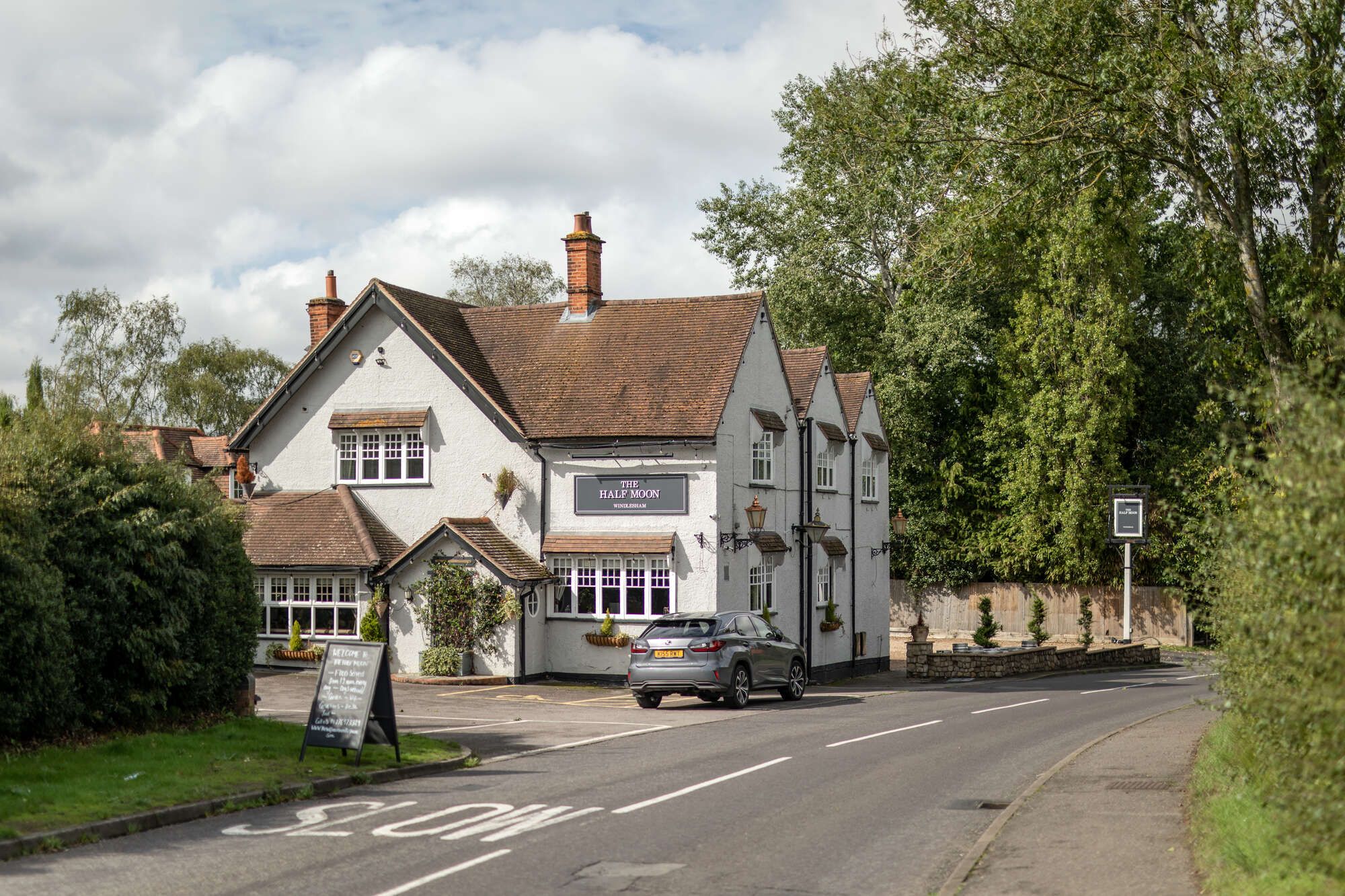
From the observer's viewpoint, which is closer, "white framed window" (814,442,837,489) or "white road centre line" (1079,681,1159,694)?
"white road centre line" (1079,681,1159,694)

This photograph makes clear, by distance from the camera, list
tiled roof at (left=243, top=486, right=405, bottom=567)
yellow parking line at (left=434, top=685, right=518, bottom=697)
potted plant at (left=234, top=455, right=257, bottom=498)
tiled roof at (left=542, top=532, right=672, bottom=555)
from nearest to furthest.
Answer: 1. yellow parking line at (left=434, top=685, right=518, bottom=697)
2. tiled roof at (left=542, top=532, right=672, bottom=555)
3. tiled roof at (left=243, top=486, right=405, bottom=567)
4. potted plant at (left=234, top=455, right=257, bottom=498)

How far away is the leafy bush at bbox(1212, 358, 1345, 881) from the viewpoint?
289 inches

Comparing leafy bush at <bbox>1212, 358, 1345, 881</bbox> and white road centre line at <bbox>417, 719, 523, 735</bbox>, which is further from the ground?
leafy bush at <bbox>1212, 358, 1345, 881</bbox>

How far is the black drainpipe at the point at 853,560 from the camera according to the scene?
38.7 m

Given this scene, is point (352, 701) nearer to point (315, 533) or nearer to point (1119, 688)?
point (315, 533)

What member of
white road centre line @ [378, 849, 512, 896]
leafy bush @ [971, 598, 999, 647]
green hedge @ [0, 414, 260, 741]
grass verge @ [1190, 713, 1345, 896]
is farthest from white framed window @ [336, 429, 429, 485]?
grass verge @ [1190, 713, 1345, 896]

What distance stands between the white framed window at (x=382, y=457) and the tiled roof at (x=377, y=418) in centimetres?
36

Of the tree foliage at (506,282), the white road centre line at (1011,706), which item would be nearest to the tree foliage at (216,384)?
the tree foliage at (506,282)

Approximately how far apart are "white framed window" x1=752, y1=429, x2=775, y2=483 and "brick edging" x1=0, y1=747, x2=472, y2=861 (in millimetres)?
17274

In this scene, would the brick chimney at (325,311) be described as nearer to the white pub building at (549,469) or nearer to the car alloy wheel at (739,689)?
the white pub building at (549,469)

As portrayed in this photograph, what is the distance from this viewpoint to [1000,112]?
17.2m

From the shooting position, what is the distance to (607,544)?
30.6 meters

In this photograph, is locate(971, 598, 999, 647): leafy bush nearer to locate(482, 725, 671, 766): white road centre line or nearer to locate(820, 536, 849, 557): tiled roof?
locate(820, 536, 849, 557): tiled roof

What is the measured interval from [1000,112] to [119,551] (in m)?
12.6
